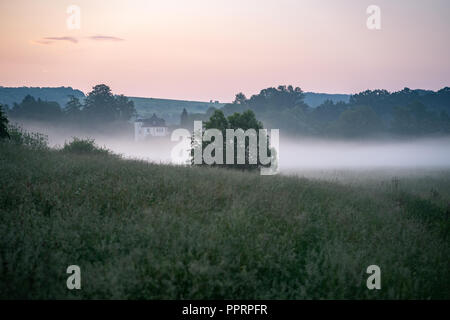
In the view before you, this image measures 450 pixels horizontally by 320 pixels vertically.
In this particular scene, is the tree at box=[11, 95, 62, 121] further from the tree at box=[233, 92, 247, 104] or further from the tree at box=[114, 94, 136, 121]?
the tree at box=[233, 92, 247, 104]

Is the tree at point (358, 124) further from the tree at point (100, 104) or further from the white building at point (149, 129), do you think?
the tree at point (100, 104)

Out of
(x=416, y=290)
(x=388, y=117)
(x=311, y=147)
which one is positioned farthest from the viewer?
(x=388, y=117)

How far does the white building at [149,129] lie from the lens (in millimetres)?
89312

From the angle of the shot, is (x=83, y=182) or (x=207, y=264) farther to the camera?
(x=83, y=182)

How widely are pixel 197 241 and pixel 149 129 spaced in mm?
90154

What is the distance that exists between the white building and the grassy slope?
3266 inches

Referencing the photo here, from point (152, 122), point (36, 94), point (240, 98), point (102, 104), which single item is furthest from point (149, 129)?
point (36, 94)

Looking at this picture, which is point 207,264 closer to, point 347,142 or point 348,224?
point 348,224

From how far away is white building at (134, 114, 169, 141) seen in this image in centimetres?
8931

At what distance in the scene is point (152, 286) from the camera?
438 centimetres

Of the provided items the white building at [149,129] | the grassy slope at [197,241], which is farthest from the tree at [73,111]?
the grassy slope at [197,241]
